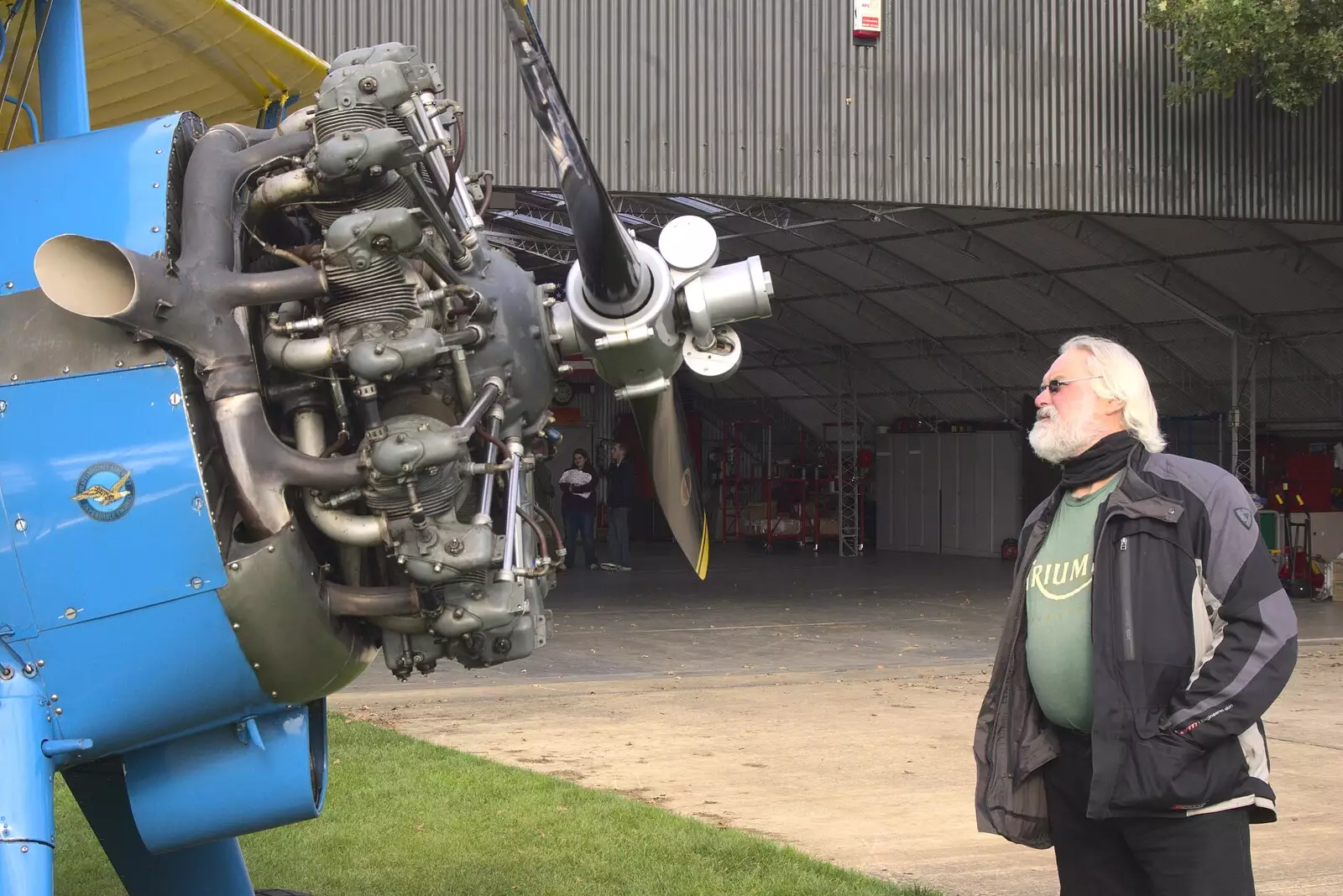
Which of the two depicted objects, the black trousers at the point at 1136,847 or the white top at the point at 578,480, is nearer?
the black trousers at the point at 1136,847

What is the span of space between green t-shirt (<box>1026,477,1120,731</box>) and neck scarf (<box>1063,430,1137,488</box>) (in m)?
0.04

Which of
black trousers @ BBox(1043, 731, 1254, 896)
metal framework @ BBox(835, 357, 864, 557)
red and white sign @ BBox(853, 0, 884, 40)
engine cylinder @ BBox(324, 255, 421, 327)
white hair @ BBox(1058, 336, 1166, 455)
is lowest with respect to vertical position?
metal framework @ BBox(835, 357, 864, 557)

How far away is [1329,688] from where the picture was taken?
37.2 feet

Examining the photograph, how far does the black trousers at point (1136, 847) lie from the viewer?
136 inches

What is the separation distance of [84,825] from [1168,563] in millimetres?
5710

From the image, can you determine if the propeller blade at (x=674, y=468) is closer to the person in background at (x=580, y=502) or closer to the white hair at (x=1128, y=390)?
the white hair at (x=1128, y=390)

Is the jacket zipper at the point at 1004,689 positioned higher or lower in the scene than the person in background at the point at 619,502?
higher

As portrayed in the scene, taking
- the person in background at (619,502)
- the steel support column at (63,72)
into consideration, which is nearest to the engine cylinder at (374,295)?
the steel support column at (63,72)

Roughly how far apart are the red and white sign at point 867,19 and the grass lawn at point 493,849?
9.52 m

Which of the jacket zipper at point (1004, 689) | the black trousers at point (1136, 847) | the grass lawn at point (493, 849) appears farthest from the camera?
the grass lawn at point (493, 849)

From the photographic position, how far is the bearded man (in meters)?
3.41

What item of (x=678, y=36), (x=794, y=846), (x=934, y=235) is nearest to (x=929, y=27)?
(x=678, y=36)

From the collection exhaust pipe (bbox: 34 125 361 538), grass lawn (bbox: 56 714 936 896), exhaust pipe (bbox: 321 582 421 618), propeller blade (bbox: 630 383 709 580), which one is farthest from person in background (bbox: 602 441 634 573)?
exhaust pipe (bbox: 34 125 361 538)

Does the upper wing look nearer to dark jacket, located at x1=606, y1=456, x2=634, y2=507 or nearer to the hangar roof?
the hangar roof
